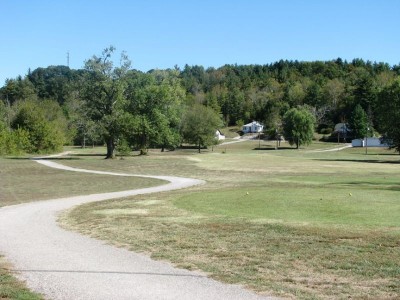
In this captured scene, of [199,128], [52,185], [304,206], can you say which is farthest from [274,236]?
[199,128]

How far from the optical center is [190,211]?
21297 millimetres

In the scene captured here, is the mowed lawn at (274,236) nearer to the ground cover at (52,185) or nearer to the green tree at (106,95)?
the ground cover at (52,185)

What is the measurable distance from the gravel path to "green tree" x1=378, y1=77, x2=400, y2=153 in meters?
70.3

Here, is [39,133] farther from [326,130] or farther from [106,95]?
[326,130]

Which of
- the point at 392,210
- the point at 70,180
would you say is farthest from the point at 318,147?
the point at 392,210

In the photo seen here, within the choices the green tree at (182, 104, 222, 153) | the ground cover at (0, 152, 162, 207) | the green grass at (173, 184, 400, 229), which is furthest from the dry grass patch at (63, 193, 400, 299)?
the green tree at (182, 104, 222, 153)

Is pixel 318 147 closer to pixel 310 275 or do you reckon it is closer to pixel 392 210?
pixel 392 210

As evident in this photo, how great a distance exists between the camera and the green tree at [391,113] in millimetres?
78812

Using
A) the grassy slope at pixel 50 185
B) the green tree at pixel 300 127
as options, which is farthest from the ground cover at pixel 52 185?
the green tree at pixel 300 127

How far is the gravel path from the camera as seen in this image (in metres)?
9.48

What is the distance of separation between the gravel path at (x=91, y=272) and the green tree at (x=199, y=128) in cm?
9196

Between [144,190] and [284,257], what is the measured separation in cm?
2149

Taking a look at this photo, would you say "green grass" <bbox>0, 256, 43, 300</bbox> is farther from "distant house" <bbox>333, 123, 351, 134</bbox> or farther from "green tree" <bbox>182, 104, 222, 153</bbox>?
"distant house" <bbox>333, 123, 351, 134</bbox>

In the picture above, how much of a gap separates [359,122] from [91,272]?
137m
